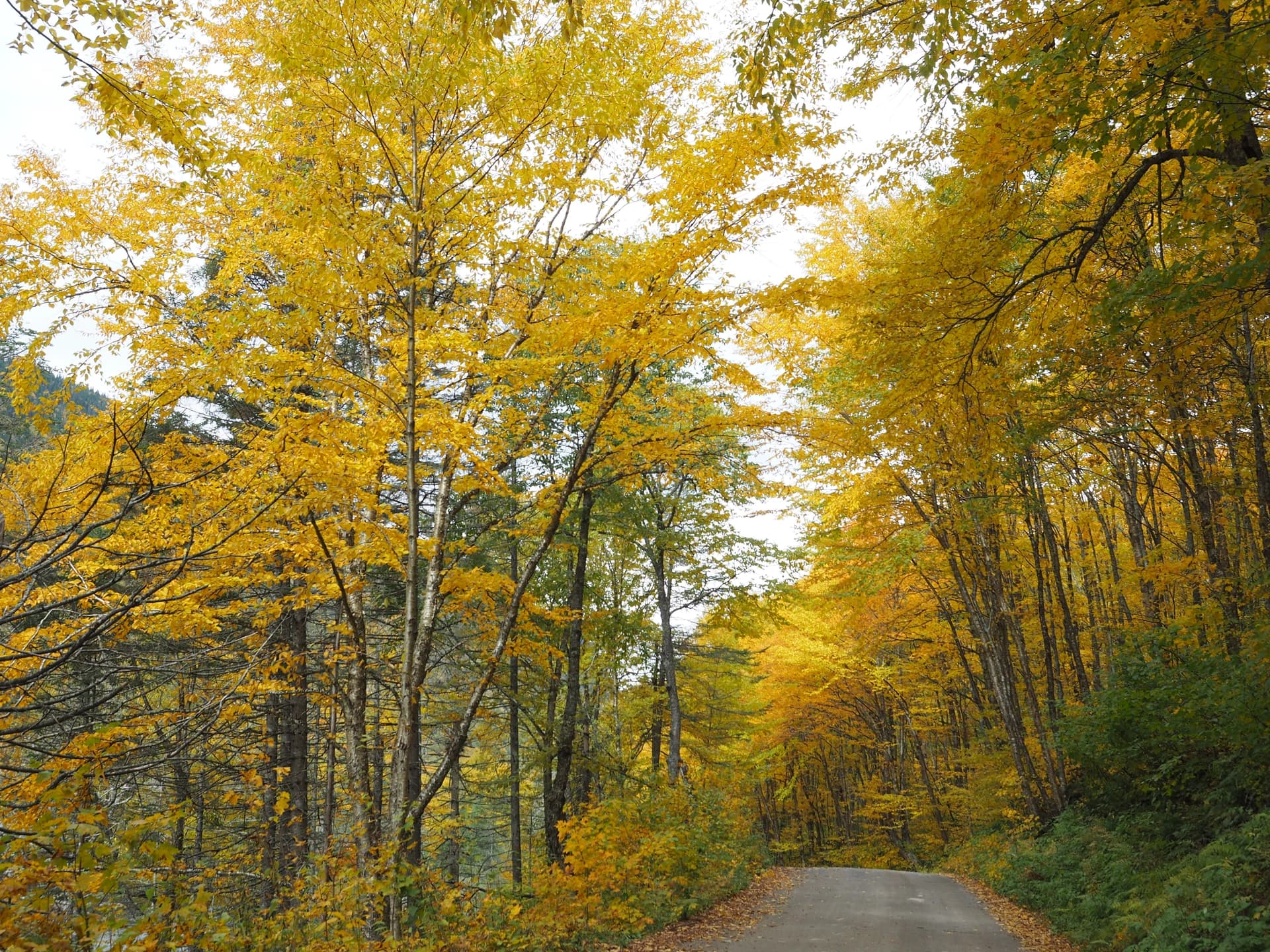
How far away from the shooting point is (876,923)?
8094 millimetres

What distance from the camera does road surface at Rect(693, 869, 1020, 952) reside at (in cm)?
702

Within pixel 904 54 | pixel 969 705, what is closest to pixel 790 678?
pixel 969 705

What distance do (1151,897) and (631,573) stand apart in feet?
36.1

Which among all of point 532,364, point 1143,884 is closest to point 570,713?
point 532,364

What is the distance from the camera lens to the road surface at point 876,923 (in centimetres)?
702

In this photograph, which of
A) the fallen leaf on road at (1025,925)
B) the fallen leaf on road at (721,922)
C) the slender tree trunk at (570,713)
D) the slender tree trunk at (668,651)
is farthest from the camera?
the slender tree trunk at (668,651)

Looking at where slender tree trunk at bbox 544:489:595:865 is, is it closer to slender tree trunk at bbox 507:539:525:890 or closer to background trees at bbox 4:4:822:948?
background trees at bbox 4:4:822:948

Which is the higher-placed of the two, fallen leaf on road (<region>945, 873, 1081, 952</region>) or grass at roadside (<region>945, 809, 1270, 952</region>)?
grass at roadside (<region>945, 809, 1270, 952</region>)

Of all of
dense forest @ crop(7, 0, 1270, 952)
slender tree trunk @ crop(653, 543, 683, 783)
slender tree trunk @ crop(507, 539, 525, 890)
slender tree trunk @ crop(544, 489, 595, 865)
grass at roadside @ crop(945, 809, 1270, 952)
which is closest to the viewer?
dense forest @ crop(7, 0, 1270, 952)

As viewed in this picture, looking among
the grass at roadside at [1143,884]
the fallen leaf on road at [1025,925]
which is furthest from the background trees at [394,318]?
the grass at roadside at [1143,884]

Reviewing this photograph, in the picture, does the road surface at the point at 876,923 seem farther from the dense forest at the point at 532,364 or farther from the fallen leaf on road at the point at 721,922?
the dense forest at the point at 532,364

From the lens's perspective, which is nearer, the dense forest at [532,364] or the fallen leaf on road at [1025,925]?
the dense forest at [532,364]

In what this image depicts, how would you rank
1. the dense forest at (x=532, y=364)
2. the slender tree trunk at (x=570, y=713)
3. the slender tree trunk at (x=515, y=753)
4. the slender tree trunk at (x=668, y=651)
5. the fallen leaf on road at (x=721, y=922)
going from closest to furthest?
the dense forest at (x=532, y=364), the fallen leaf on road at (x=721, y=922), the slender tree trunk at (x=570, y=713), the slender tree trunk at (x=515, y=753), the slender tree trunk at (x=668, y=651)

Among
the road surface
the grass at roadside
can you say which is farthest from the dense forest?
the road surface
